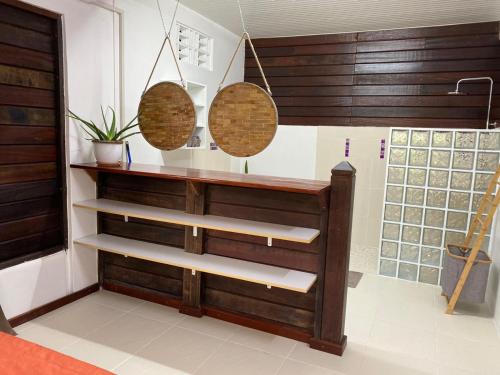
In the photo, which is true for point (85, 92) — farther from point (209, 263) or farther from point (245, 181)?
point (209, 263)

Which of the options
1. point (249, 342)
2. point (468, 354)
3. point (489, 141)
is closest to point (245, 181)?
point (249, 342)

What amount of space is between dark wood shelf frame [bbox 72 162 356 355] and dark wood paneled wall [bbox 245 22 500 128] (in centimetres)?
255

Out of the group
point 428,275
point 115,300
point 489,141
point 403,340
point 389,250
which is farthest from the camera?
point 389,250

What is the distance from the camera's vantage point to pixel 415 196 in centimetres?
367

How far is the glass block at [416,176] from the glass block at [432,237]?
0.46 metres

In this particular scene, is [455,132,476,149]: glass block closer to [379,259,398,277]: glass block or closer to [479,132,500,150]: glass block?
[479,132,500,150]: glass block

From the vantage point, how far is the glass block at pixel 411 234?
3.70 metres

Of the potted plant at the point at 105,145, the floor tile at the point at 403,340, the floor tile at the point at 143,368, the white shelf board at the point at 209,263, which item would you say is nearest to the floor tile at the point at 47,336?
the floor tile at the point at 143,368

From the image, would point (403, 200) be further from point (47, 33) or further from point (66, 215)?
point (47, 33)

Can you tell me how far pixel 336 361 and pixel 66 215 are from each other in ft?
7.24

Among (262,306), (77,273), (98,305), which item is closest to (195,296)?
(262,306)

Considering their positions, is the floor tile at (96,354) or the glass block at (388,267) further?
the glass block at (388,267)

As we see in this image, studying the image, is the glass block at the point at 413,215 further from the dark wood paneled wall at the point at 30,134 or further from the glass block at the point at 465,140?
the dark wood paneled wall at the point at 30,134

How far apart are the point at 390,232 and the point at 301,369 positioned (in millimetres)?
1983
